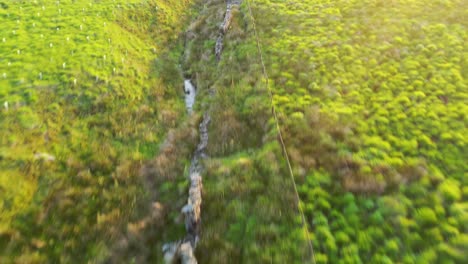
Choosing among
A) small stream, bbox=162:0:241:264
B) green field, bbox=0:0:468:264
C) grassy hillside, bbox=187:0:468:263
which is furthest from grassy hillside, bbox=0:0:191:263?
grassy hillside, bbox=187:0:468:263

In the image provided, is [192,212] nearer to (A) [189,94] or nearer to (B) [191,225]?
(B) [191,225]

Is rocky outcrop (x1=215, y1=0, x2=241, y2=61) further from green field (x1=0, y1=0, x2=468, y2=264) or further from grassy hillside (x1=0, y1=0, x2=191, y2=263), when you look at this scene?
grassy hillside (x1=0, y1=0, x2=191, y2=263)

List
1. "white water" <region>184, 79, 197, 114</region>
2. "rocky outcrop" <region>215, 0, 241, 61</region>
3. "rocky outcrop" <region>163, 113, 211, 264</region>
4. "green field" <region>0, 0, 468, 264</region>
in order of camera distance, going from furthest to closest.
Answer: "rocky outcrop" <region>215, 0, 241, 61</region>
"white water" <region>184, 79, 197, 114</region>
"green field" <region>0, 0, 468, 264</region>
"rocky outcrop" <region>163, 113, 211, 264</region>

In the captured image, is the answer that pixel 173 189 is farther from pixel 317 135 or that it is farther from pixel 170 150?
pixel 317 135

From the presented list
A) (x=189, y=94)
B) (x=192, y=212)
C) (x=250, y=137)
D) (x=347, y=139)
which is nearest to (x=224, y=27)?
(x=189, y=94)

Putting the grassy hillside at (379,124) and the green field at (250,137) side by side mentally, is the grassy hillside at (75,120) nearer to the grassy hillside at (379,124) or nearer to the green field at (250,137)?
the green field at (250,137)
